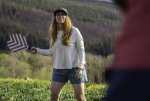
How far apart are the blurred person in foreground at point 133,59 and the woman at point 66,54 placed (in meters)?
4.97

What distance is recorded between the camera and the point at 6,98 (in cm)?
1127

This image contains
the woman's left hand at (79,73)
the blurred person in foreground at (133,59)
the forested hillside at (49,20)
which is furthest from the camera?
the forested hillside at (49,20)

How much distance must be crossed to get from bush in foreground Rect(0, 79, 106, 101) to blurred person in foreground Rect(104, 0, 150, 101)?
8.68m

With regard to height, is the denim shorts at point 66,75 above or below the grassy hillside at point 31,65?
above

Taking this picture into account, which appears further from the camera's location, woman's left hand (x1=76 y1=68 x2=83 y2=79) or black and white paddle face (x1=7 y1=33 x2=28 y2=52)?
black and white paddle face (x1=7 y1=33 x2=28 y2=52)

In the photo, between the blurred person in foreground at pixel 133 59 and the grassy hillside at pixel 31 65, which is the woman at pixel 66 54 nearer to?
the blurred person in foreground at pixel 133 59

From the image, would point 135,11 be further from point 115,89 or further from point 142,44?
point 115,89

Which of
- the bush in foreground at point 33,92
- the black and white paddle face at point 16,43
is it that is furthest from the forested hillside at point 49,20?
the black and white paddle face at point 16,43

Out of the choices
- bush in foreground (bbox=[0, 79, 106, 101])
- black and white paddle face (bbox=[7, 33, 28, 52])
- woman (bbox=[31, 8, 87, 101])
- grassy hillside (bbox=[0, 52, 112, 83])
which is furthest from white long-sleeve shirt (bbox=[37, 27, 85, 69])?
grassy hillside (bbox=[0, 52, 112, 83])

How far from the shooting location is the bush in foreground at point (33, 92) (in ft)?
36.6

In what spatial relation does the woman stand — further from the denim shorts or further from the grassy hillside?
the grassy hillside

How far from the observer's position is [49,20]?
28078mm

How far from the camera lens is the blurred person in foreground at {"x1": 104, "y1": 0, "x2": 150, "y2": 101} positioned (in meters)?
2.19

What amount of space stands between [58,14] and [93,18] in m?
21.8
